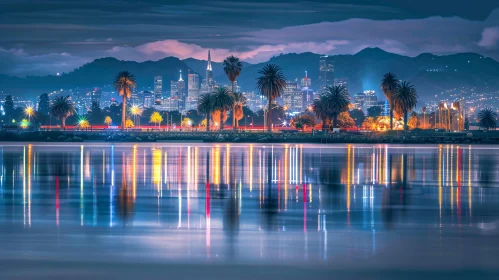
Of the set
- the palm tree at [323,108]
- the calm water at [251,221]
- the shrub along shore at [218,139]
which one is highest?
the palm tree at [323,108]

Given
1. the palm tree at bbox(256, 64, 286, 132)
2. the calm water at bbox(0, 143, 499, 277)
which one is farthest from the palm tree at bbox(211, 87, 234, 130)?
the calm water at bbox(0, 143, 499, 277)

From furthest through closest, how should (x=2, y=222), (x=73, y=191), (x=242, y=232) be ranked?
(x=73, y=191), (x=2, y=222), (x=242, y=232)

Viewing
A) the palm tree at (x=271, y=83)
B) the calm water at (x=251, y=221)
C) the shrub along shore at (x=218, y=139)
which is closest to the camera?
the calm water at (x=251, y=221)

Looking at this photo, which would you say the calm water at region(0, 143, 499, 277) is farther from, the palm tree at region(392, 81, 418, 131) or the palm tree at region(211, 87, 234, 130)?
the palm tree at region(392, 81, 418, 131)

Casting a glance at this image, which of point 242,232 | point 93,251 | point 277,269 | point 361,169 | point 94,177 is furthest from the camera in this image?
point 361,169

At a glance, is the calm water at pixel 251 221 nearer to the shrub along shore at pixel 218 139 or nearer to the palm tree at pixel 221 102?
the shrub along shore at pixel 218 139

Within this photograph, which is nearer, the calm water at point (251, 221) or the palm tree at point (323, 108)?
the calm water at point (251, 221)

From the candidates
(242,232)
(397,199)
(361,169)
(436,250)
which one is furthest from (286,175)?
(436,250)

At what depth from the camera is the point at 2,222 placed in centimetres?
2039

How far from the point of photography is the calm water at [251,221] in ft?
50.4

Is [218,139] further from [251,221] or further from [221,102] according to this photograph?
[251,221]

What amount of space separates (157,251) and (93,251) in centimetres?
143

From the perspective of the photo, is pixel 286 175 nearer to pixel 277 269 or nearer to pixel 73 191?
pixel 73 191

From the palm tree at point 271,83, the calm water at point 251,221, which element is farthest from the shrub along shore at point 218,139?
the calm water at point 251,221
